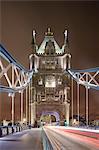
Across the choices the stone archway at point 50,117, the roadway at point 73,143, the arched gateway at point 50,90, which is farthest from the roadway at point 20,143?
the stone archway at point 50,117

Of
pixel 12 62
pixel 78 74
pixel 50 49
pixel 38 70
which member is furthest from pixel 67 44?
pixel 12 62

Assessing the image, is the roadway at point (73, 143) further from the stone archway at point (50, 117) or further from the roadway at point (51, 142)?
the stone archway at point (50, 117)

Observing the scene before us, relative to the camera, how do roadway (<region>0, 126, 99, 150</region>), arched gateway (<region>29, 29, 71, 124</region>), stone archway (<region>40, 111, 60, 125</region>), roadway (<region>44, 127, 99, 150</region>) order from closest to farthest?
1. roadway (<region>44, 127, 99, 150</region>)
2. roadway (<region>0, 126, 99, 150</region>)
3. arched gateway (<region>29, 29, 71, 124</region>)
4. stone archway (<region>40, 111, 60, 125</region>)

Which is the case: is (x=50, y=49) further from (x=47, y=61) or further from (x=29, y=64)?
(x=29, y=64)

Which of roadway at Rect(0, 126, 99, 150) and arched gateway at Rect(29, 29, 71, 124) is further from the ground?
arched gateway at Rect(29, 29, 71, 124)

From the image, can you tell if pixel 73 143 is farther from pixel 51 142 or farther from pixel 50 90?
pixel 50 90

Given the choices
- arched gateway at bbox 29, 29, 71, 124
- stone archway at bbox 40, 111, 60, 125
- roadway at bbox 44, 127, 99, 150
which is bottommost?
roadway at bbox 44, 127, 99, 150

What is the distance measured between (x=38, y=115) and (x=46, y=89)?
3345 mm

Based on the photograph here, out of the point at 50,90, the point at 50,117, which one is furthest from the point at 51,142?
the point at 50,117

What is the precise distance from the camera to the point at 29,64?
173ft

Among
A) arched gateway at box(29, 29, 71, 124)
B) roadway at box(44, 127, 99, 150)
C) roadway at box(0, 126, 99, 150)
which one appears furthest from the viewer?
arched gateway at box(29, 29, 71, 124)

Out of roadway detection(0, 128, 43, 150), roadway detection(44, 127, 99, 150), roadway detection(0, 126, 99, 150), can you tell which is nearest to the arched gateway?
roadway detection(44, 127, 99, 150)

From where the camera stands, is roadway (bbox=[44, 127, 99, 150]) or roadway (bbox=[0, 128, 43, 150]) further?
roadway (bbox=[0, 128, 43, 150])

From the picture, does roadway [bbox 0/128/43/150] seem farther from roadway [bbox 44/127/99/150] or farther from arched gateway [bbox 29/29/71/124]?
arched gateway [bbox 29/29/71/124]
